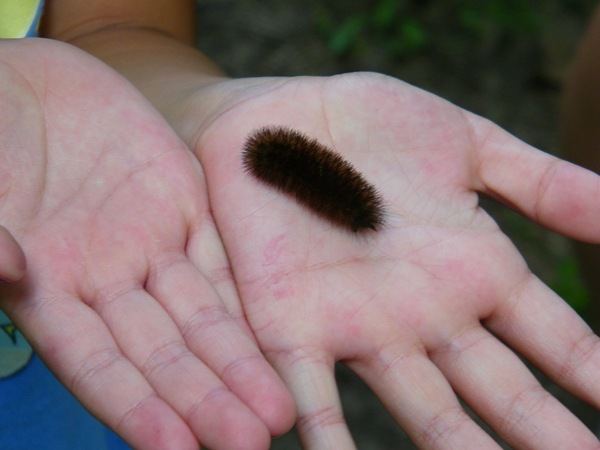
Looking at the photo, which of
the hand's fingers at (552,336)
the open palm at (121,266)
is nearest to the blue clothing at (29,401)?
the open palm at (121,266)

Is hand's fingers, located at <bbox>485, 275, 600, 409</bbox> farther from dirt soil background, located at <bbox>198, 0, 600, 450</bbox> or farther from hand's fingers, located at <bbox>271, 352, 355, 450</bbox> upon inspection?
dirt soil background, located at <bbox>198, 0, 600, 450</bbox>

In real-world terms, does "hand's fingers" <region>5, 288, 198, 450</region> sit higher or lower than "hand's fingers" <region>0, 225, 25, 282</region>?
lower

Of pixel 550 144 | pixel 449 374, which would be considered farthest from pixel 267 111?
pixel 550 144

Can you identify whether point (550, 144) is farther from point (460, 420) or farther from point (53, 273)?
point (53, 273)

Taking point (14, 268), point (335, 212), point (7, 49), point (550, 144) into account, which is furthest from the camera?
point (550, 144)

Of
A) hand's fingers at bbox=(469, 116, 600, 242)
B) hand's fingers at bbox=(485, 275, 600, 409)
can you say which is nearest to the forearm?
hand's fingers at bbox=(469, 116, 600, 242)

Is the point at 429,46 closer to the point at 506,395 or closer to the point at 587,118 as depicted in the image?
the point at 587,118
